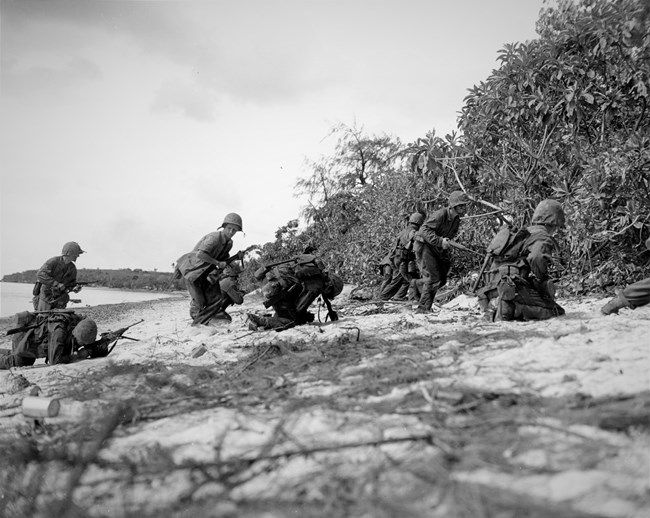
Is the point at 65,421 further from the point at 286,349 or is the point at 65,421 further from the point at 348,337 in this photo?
the point at 348,337

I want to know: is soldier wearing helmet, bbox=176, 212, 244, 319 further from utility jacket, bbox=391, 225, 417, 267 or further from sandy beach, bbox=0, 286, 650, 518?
sandy beach, bbox=0, 286, 650, 518

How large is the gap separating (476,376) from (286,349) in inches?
85.3

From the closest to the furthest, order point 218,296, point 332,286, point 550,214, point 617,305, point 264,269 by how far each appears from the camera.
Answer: point 617,305
point 550,214
point 264,269
point 332,286
point 218,296

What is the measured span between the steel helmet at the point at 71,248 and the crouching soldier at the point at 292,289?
3.40 meters

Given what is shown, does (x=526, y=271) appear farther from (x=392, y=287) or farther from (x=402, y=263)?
(x=392, y=287)

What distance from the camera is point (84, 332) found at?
6.49 metres

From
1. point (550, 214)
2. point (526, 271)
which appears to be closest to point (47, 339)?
point (526, 271)

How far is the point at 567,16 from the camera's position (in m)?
9.28

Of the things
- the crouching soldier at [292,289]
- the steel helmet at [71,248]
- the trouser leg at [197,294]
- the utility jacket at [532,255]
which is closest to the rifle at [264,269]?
the crouching soldier at [292,289]

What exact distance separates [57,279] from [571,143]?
920cm

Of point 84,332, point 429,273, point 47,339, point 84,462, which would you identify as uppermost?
point 429,273

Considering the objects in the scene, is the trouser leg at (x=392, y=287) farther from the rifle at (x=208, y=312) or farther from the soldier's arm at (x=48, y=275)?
the soldier's arm at (x=48, y=275)

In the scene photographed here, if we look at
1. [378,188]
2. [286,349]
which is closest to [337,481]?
[286,349]

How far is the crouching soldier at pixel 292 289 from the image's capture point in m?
6.86
